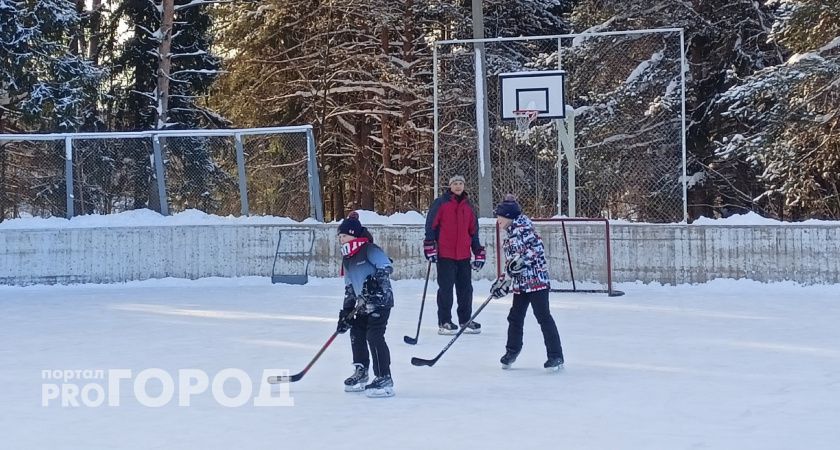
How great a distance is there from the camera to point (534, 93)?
1620 cm

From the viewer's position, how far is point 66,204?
53.8ft

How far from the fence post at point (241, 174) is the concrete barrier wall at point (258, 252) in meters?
0.57

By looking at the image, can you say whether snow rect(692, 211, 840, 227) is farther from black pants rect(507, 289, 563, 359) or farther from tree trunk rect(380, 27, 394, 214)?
tree trunk rect(380, 27, 394, 214)

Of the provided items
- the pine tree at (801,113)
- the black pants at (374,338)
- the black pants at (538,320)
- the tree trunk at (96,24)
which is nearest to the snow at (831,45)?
the pine tree at (801,113)

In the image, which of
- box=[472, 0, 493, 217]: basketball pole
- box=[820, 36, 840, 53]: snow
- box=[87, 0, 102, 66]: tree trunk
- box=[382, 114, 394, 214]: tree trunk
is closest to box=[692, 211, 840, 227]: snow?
box=[472, 0, 493, 217]: basketball pole

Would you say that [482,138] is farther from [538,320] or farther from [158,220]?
[538,320]

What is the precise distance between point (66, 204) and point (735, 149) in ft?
40.3

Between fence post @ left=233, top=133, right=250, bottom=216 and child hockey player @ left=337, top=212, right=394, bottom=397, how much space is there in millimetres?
9627

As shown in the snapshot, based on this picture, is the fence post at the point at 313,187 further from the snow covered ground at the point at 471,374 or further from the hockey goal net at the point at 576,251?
the hockey goal net at the point at 576,251

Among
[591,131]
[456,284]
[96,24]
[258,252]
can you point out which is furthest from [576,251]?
[96,24]

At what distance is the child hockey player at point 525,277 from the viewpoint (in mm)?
7996

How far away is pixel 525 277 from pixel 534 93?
8.63 meters

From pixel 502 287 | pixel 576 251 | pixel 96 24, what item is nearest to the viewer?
pixel 502 287

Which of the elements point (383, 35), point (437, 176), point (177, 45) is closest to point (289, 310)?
point (437, 176)
